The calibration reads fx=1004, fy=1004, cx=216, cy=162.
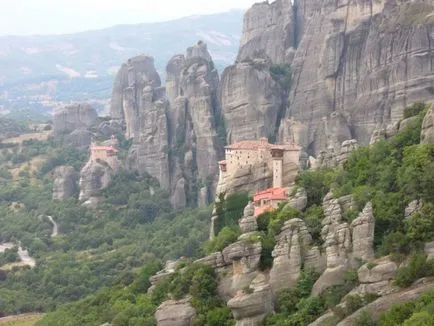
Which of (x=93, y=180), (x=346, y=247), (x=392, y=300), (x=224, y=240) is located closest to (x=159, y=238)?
(x=93, y=180)

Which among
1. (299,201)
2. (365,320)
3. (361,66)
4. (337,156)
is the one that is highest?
(361,66)

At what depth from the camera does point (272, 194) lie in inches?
1793

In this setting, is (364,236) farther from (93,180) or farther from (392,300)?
(93,180)

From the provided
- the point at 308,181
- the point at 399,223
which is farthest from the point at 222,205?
the point at 399,223

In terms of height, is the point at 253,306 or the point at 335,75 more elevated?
the point at 335,75

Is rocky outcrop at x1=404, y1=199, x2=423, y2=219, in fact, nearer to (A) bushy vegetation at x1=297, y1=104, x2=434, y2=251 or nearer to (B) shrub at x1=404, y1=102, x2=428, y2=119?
(A) bushy vegetation at x1=297, y1=104, x2=434, y2=251

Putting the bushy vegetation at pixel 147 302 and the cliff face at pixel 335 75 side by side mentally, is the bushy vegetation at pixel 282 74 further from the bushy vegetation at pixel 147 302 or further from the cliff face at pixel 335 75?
the bushy vegetation at pixel 147 302

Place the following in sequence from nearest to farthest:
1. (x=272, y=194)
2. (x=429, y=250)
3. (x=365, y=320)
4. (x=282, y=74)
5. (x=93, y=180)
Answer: (x=365, y=320), (x=429, y=250), (x=272, y=194), (x=282, y=74), (x=93, y=180)

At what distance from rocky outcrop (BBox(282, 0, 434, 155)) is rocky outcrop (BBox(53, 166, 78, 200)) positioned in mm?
23348

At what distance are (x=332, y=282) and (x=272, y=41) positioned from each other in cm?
5736

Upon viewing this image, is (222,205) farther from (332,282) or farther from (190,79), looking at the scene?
(190,79)

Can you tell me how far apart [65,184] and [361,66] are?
3156cm

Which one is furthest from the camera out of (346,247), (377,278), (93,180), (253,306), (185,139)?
(93,180)

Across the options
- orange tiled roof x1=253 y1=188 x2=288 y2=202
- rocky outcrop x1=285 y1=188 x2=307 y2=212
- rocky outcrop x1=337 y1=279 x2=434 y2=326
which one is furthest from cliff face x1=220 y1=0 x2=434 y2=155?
rocky outcrop x1=337 y1=279 x2=434 y2=326
